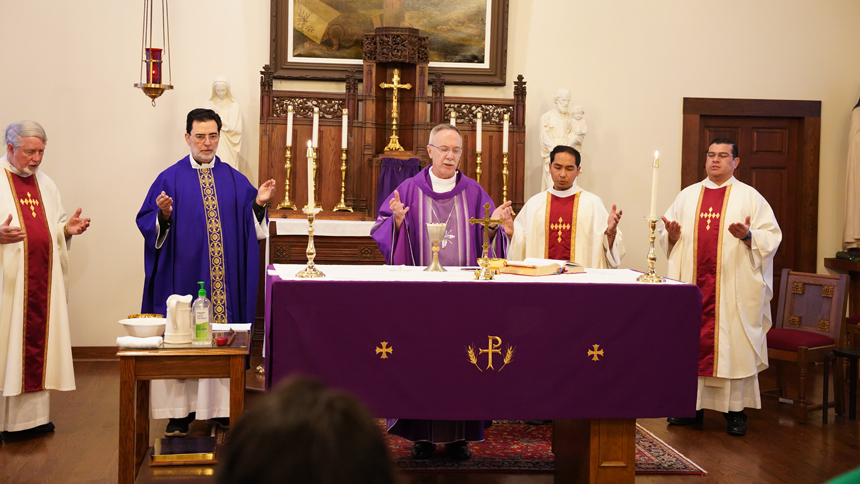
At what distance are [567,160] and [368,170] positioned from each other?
2191mm

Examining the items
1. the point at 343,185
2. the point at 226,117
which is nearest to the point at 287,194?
the point at 343,185

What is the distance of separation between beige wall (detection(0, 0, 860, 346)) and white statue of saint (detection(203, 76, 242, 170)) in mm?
345

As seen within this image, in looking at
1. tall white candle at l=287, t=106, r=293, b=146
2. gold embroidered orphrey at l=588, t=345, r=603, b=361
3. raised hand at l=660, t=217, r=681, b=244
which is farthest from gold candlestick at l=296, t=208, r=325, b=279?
tall white candle at l=287, t=106, r=293, b=146

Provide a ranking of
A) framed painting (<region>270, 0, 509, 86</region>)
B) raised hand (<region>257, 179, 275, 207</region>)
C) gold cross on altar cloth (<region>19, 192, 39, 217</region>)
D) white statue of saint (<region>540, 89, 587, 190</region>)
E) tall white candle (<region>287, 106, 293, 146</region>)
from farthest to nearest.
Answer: framed painting (<region>270, 0, 509, 86</region>), white statue of saint (<region>540, 89, 587, 190</region>), tall white candle (<region>287, 106, 293, 146</region>), gold cross on altar cloth (<region>19, 192, 39, 217</region>), raised hand (<region>257, 179, 275, 207</region>)

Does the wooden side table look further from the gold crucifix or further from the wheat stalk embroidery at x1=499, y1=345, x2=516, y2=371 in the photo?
the gold crucifix

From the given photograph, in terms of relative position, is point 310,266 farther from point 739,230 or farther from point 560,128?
point 560,128

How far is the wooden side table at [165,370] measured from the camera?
3113 mm

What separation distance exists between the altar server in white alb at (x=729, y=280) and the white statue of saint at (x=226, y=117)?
3.74 m

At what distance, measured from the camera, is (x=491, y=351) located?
3.49 m

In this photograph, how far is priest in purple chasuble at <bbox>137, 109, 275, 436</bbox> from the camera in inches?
184

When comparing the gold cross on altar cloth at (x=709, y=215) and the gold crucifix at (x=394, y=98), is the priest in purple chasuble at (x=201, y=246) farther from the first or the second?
the gold cross on altar cloth at (x=709, y=215)

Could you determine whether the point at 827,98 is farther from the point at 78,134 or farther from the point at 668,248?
the point at 78,134

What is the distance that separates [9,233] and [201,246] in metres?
1.06

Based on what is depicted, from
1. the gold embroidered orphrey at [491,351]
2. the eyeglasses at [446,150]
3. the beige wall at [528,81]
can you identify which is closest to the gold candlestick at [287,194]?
the beige wall at [528,81]
